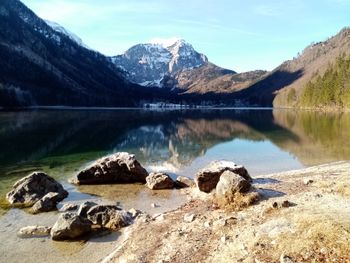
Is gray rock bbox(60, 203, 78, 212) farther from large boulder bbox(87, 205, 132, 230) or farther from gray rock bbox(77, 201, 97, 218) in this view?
large boulder bbox(87, 205, 132, 230)

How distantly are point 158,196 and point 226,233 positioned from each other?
1249 centimetres

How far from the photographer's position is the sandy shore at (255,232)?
47.7ft

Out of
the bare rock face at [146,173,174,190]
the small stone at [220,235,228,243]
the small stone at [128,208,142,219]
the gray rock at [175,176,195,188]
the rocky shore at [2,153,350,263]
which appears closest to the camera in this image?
the rocky shore at [2,153,350,263]

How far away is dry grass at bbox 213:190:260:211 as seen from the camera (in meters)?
22.2

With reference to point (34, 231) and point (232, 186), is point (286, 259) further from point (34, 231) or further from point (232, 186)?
point (34, 231)

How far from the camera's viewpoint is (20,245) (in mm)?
19922

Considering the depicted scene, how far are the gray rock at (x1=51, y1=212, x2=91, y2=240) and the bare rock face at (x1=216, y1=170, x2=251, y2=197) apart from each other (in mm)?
7951

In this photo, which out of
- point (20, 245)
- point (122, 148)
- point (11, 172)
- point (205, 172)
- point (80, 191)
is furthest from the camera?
point (122, 148)

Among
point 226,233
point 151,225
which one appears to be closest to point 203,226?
point 226,233

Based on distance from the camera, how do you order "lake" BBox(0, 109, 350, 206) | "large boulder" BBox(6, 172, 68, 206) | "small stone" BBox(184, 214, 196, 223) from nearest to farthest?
"small stone" BBox(184, 214, 196, 223)
"large boulder" BBox(6, 172, 68, 206)
"lake" BBox(0, 109, 350, 206)

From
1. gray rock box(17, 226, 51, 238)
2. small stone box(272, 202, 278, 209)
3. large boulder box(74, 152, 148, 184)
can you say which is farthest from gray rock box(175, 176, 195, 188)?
gray rock box(17, 226, 51, 238)

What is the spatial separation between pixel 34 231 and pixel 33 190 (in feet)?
26.9

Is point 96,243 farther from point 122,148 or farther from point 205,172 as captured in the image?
point 122,148

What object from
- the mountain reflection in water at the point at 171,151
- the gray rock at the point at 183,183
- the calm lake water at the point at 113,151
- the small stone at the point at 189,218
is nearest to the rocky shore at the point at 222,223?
the small stone at the point at 189,218
